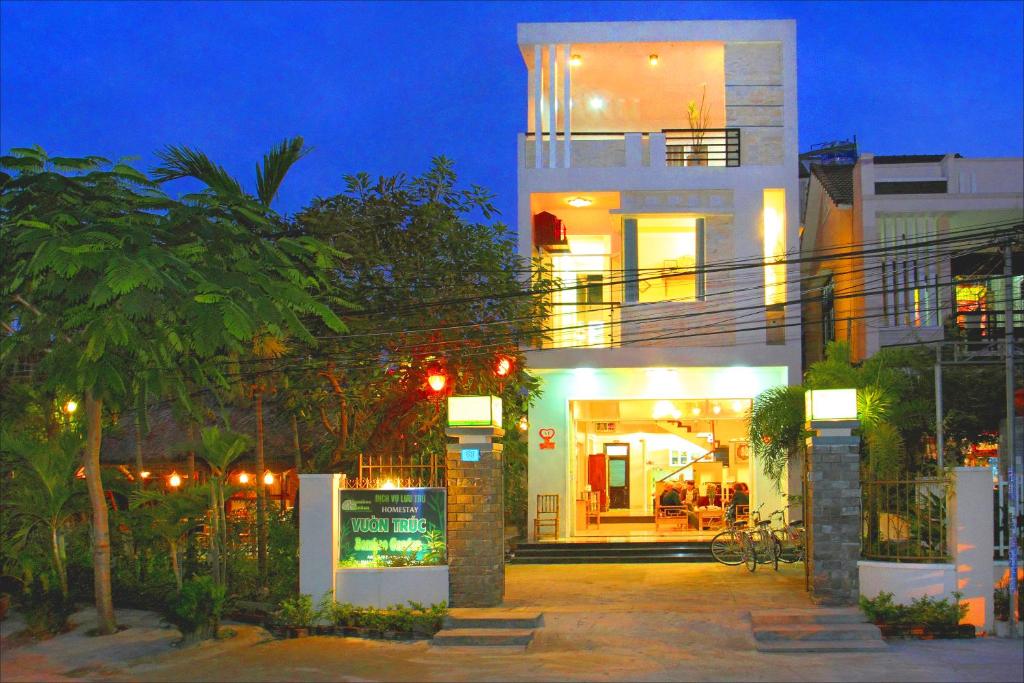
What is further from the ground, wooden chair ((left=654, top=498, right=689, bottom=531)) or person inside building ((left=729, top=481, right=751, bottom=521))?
person inside building ((left=729, top=481, right=751, bottom=521))

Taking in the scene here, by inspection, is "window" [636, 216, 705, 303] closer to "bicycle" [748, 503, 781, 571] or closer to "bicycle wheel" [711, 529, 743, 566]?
"bicycle wheel" [711, 529, 743, 566]

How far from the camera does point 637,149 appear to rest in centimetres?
2319

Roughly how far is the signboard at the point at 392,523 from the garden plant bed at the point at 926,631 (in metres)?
5.63

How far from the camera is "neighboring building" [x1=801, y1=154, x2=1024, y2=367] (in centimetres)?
2178

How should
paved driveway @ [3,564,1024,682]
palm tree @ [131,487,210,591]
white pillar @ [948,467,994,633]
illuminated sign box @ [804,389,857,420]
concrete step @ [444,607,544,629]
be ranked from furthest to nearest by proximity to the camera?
1. palm tree @ [131,487,210,591]
2. illuminated sign box @ [804,389,857,420]
3. concrete step @ [444,607,544,629]
4. white pillar @ [948,467,994,633]
5. paved driveway @ [3,564,1024,682]

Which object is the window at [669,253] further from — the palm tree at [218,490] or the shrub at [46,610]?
the shrub at [46,610]

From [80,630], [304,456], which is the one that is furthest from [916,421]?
[80,630]

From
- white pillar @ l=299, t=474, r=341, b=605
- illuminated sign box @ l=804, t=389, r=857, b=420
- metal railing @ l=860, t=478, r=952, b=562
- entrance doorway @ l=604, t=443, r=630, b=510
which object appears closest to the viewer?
metal railing @ l=860, t=478, r=952, b=562

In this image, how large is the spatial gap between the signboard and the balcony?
33.1 feet

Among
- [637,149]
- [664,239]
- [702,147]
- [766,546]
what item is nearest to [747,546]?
[766,546]

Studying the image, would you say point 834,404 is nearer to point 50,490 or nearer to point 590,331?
point 590,331

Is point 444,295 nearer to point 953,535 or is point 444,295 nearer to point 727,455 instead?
point 953,535

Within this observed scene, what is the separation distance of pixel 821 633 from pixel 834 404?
3.13 meters

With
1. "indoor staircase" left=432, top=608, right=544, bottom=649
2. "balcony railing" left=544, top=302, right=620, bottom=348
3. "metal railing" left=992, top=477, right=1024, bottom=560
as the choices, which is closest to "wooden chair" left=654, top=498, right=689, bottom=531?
"balcony railing" left=544, top=302, right=620, bottom=348
